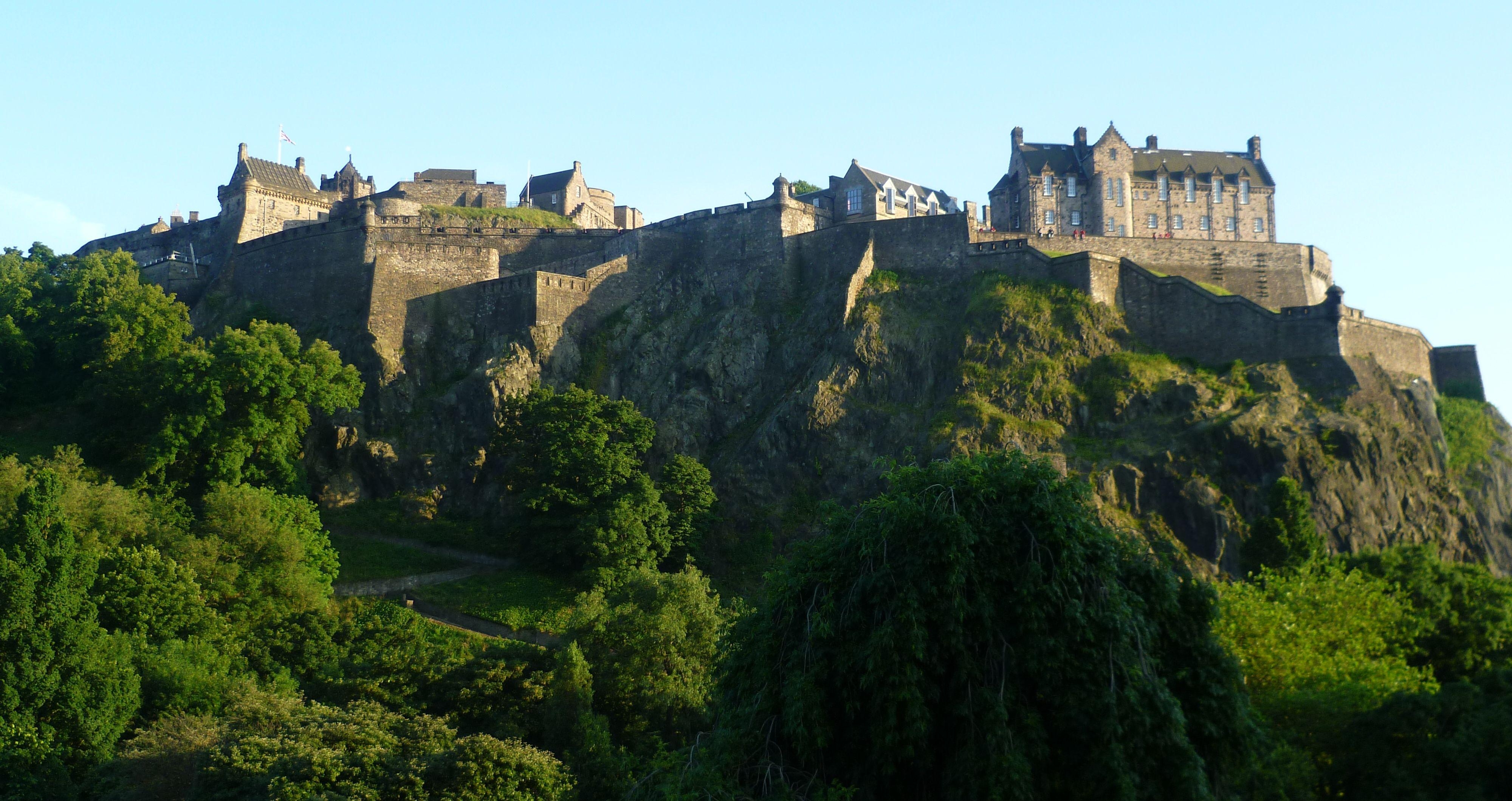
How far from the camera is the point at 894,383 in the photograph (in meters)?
51.2

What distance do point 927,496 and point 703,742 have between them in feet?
17.6

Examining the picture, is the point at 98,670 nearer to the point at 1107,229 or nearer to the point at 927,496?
the point at 927,496

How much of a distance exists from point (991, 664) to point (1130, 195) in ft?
154

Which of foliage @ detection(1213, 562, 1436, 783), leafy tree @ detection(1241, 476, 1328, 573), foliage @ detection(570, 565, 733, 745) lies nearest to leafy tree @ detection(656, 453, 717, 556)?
foliage @ detection(570, 565, 733, 745)

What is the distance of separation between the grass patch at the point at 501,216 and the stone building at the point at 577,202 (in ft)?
4.49

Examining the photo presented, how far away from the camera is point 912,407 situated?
50.3 metres

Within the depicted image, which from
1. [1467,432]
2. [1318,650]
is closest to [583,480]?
[1318,650]

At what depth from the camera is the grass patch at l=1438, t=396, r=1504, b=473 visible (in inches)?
1993

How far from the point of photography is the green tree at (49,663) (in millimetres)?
32031

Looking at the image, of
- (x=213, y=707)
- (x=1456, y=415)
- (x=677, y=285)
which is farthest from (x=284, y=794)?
(x=1456, y=415)

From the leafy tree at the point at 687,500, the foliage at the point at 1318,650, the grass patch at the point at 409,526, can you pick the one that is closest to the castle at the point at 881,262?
the grass patch at the point at 409,526

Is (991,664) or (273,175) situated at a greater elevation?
(273,175)

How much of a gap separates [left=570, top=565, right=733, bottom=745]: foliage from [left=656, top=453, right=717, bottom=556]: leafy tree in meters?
7.86

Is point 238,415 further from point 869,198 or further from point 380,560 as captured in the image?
point 869,198
